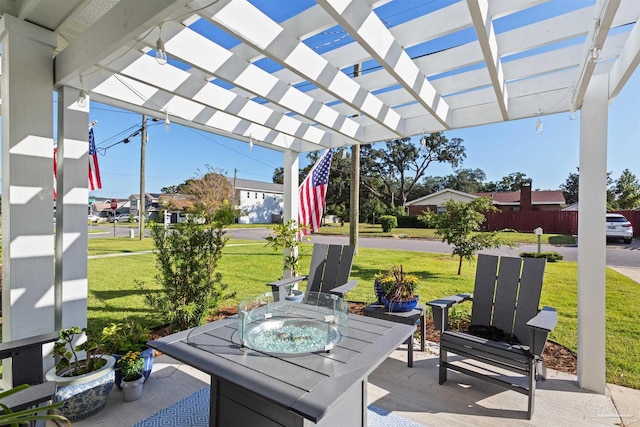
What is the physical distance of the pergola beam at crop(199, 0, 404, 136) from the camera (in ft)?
5.49

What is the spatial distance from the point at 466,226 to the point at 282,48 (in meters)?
4.55

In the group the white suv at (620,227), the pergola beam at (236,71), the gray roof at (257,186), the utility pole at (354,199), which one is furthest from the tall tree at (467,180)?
the pergola beam at (236,71)

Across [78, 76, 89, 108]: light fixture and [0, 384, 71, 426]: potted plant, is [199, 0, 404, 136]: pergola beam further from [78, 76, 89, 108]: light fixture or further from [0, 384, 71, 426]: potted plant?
[0, 384, 71, 426]: potted plant

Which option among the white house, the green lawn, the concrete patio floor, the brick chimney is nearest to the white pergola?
the concrete patio floor

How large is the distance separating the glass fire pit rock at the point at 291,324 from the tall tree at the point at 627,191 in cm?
1529

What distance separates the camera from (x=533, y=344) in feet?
6.85

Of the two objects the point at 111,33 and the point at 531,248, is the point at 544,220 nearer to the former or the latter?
the point at 531,248

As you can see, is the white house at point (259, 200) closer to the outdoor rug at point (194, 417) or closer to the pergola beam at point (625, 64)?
the outdoor rug at point (194, 417)

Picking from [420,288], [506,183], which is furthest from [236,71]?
[506,183]

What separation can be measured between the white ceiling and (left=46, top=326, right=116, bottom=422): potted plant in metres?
1.82

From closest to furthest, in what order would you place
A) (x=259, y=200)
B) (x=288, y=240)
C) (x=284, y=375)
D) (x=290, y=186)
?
(x=284, y=375)
(x=288, y=240)
(x=290, y=186)
(x=259, y=200)

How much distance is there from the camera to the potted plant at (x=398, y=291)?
2.98m

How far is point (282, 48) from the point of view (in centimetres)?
197

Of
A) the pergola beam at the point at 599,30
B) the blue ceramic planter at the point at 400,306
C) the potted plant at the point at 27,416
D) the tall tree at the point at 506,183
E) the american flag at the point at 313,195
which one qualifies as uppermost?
the tall tree at the point at 506,183
